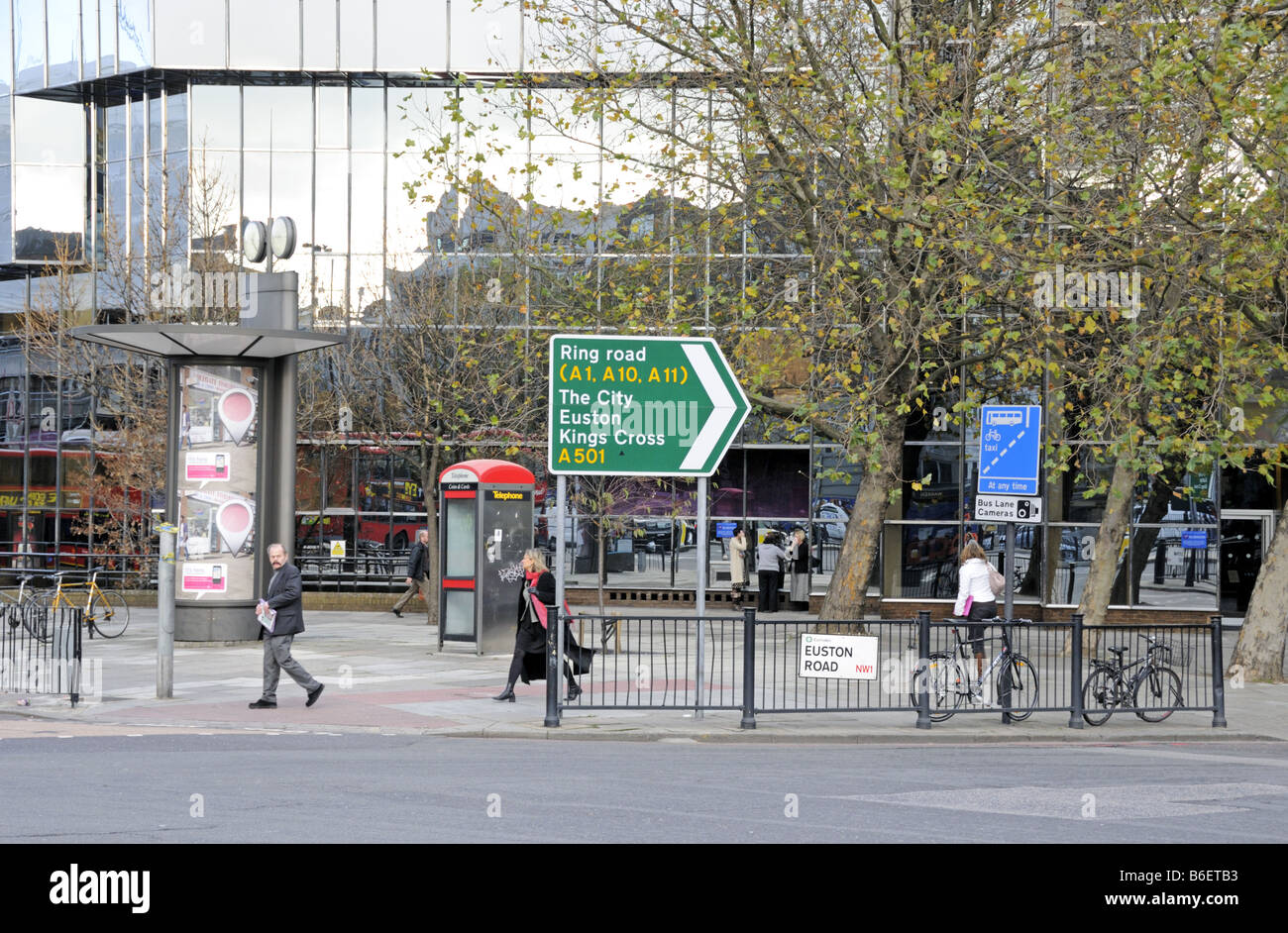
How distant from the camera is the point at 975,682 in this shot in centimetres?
1444

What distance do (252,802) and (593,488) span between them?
18.1 m

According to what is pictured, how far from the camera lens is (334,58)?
32094 mm

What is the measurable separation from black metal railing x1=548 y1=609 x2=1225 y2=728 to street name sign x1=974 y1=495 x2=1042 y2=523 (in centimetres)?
130

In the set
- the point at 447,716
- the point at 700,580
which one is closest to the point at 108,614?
the point at 447,716

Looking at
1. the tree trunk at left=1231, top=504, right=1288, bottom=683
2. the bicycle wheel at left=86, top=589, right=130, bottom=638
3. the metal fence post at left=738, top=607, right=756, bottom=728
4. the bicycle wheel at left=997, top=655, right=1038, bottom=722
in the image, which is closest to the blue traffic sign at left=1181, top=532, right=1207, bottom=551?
the tree trunk at left=1231, top=504, right=1288, bottom=683

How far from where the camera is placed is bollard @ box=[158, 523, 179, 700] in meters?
15.2

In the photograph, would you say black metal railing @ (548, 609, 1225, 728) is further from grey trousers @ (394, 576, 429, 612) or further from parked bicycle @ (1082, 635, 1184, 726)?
grey trousers @ (394, 576, 429, 612)

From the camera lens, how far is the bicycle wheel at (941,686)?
14.3 meters

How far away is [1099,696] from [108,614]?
15991 mm

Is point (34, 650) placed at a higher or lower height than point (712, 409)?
lower

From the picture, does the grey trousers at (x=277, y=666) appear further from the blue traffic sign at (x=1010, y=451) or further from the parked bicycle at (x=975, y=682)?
the blue traffic sign at (x=1010, y=451)

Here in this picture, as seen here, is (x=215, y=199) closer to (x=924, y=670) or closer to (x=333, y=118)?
(x=333, y=118)

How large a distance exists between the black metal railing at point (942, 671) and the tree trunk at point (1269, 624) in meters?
4.19

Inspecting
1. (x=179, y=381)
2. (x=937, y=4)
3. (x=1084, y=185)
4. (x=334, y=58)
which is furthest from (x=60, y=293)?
(x=1084, y=185)
